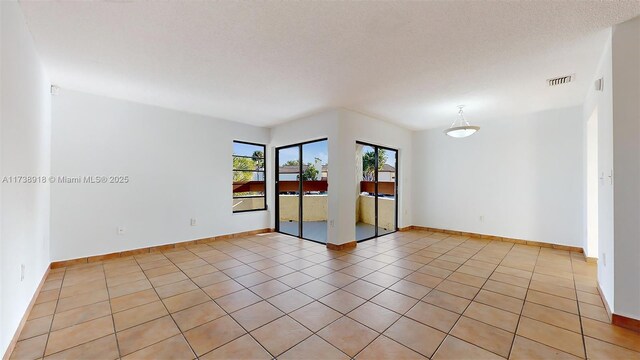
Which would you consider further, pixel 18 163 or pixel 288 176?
pixel 288 176

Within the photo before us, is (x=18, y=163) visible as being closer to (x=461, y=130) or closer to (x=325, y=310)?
(x=325, y=310)

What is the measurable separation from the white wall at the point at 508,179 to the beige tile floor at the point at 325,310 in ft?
3.03

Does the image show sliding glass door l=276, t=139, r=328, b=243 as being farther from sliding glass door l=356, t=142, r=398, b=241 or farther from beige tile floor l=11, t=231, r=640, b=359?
beige tile floor l=11, t=231, r=640, b=359

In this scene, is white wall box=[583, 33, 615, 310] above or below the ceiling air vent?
below

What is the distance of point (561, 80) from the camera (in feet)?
10.4

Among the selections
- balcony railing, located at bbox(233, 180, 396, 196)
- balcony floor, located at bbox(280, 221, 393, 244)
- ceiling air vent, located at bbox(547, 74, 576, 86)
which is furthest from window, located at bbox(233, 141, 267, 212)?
ceiling air vent, located at bbox(547, 74, 576, 86)

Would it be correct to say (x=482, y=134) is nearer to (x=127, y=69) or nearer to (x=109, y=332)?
(x=127, y=69)

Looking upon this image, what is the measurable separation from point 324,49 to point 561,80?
3.04 meters

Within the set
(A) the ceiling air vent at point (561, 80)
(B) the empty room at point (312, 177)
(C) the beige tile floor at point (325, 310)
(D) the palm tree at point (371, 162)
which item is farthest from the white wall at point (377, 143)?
(A) the ceiling air vent at point (561, 80)

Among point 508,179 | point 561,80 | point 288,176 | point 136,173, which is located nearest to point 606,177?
point 561,80

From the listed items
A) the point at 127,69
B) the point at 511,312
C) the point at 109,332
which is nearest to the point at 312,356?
the point at 109,332

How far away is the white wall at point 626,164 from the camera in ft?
6.78

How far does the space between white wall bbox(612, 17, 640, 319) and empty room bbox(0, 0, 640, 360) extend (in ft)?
0.04

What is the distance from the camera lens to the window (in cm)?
553
